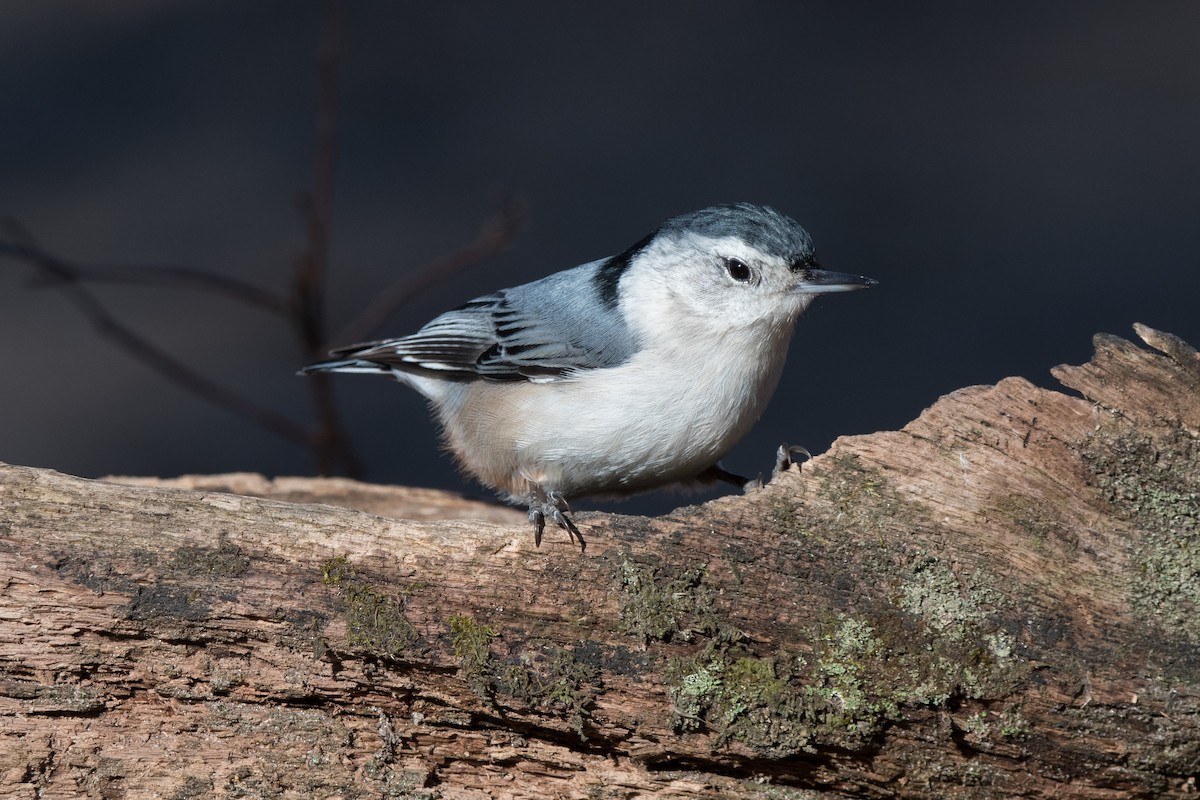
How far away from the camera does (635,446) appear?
205 cm

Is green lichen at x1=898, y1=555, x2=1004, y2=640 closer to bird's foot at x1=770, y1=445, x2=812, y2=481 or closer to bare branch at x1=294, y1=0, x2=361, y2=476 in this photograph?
bird's foot at x1=770, y1=445, x2=812, y2=481

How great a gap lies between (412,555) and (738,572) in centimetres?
51

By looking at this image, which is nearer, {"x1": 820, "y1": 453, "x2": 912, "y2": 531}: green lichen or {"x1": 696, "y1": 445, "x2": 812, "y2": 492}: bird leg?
{"x1": 820, "y1": 453, "x2": 912, "y2": 531}: green lichen

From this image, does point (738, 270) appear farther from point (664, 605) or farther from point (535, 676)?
point (535, 676)

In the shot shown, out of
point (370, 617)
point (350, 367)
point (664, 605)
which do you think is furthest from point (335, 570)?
point (350, 367)

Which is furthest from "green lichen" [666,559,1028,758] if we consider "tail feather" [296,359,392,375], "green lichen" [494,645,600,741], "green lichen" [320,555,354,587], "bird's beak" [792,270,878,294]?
"tail feather" [296,359,392,375]

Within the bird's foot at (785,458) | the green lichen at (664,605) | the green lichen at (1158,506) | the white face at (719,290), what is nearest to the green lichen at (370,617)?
the green lichen at (664,605)

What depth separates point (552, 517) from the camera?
178cm

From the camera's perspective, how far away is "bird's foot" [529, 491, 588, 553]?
1718mm

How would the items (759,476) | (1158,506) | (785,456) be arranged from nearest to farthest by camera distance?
1. (1158,506)
2. (785,456)
3. (759,476)

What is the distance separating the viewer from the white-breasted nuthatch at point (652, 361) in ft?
6.69

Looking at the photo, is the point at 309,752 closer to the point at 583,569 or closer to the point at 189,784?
the point at 189,784

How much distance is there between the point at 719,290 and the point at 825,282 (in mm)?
202

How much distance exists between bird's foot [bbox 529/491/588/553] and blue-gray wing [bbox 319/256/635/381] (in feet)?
1.10
